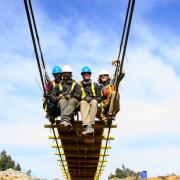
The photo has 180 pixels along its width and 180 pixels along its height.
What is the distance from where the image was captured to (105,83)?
9.51m

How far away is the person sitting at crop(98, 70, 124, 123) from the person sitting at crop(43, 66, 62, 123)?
1.00m

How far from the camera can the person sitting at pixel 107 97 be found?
29.9 ft

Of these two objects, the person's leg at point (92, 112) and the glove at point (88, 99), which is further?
the glove at point (88, 99)

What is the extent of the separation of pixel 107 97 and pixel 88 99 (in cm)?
60

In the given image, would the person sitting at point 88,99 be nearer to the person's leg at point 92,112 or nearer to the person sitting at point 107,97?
the person's leg at point 92,112

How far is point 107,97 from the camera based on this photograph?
9.30m

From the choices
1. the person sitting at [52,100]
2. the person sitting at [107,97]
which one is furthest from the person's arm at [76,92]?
the person sitting at [107,97]

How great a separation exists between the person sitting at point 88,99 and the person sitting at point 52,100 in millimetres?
562

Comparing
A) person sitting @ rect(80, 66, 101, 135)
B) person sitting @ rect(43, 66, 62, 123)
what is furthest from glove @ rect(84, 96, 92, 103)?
person sitting @ rect(43, 66, 62, 123)

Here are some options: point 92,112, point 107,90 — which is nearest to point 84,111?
point 92,112

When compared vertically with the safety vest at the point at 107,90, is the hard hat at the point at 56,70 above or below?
above

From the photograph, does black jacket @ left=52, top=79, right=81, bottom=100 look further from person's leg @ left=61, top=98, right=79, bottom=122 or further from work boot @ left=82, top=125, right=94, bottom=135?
work boot @ left=82, top=125, right=94, bottom=135

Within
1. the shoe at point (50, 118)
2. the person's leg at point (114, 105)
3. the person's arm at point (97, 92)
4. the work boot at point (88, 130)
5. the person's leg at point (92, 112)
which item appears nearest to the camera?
the work boot at point (88, 130)

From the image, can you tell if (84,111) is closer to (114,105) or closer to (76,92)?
(76,92)
